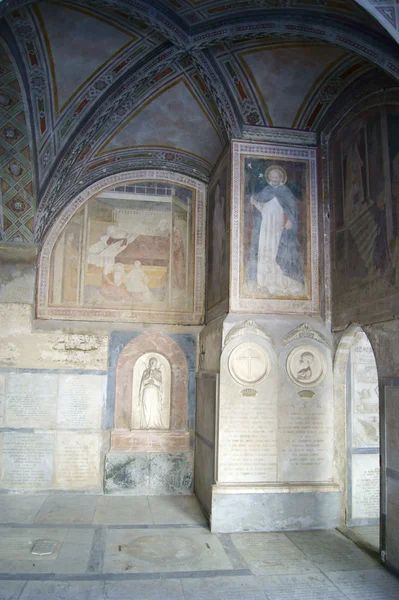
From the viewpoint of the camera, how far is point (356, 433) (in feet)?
26.5

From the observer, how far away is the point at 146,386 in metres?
9.59

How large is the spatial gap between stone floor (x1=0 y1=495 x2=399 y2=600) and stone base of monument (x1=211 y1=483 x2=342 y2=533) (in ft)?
0.55

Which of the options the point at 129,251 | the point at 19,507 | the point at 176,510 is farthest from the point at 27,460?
the point at 129,251

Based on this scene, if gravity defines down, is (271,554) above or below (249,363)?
below

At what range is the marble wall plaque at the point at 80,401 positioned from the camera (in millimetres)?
9406

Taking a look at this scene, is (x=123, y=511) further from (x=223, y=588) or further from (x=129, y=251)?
(x=129, y=251)

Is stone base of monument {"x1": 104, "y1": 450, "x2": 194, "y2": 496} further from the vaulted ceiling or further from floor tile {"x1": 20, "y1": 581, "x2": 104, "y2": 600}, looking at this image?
the vaulted ceiling

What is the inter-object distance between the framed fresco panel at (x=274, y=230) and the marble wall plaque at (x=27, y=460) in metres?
4.36

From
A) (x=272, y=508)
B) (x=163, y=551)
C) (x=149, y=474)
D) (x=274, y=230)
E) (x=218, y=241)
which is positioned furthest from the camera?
(x=149, y=474)

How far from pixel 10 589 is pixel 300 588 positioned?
3.03m

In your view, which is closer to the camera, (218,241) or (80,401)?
(218,241)

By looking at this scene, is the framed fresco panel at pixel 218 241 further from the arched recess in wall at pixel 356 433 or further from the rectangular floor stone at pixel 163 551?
the rectangular floor stone at pixel 163 551

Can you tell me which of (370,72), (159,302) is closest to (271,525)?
(159,302)

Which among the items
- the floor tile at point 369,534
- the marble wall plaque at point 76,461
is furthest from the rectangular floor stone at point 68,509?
the floor tile at point 369,534
